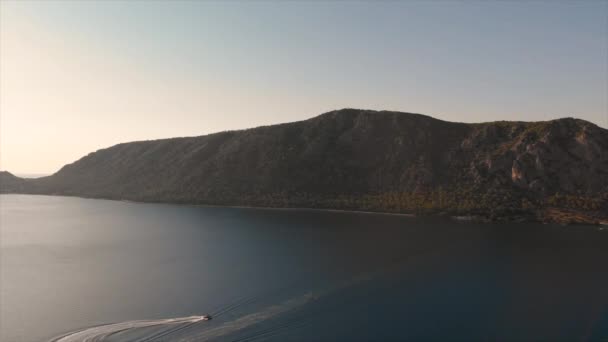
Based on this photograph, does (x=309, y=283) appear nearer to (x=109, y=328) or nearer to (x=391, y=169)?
(x=109, y=328)

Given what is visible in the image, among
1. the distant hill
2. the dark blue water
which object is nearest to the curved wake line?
the dark blue water

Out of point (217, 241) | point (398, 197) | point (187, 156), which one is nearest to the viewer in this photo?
point (217, 241)

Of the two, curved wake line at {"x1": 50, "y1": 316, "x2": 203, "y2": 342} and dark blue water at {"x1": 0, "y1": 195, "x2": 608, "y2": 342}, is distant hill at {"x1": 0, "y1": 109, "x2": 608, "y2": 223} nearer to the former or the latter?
dark blue water at {"x1": 0, "y1": 195, "x2": 608, "y2": 342}

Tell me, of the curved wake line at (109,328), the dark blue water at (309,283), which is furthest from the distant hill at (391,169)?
the curved wake line at (109,328)

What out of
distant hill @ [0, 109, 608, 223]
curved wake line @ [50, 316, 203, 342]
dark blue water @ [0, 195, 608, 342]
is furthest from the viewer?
distant hill @ [0, 109, 608, 223]

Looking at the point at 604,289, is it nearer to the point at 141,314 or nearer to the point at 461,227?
the point at 461,227

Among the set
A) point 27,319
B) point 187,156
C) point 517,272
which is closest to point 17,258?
point 27,319
